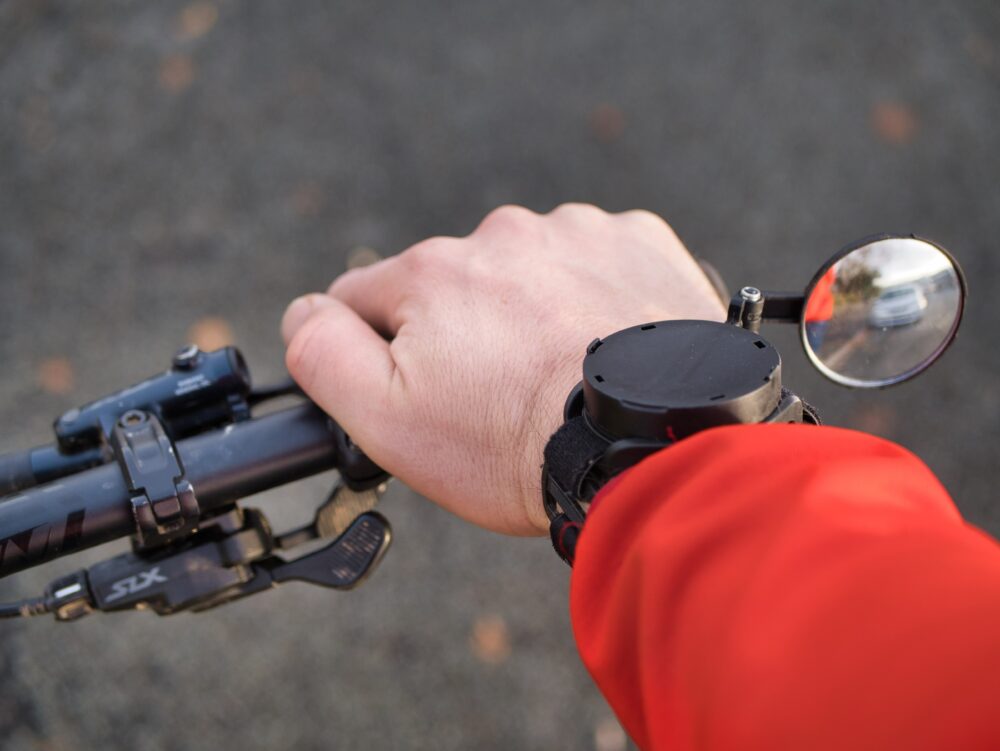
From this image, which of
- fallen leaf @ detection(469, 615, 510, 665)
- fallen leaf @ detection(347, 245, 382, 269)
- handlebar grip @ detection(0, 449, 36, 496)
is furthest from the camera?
fallen leaf @ detection(347, 245, 382, 269)

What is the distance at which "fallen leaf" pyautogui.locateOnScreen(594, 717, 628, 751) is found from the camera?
9.37 feet

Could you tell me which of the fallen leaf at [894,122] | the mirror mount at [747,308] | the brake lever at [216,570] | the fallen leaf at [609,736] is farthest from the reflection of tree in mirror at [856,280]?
the fallen leaf at [894,122]

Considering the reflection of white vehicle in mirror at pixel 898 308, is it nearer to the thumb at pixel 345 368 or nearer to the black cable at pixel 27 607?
the thumb at pixel 345 368

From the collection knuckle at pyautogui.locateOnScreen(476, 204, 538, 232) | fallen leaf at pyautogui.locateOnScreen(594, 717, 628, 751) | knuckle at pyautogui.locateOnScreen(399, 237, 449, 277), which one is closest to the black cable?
knuckle at pyautogui.locateOnScreen(399, 237, 449, 277)

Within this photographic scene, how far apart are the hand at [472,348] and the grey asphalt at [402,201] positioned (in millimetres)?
A: 1664

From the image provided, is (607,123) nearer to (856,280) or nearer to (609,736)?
(609,736)

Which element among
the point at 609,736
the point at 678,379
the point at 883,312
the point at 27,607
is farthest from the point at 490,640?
the point at 678,379

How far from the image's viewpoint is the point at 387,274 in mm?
1694

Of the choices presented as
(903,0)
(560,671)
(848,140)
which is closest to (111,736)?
(560,671)

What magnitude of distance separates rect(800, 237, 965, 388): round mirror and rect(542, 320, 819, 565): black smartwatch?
284 mm

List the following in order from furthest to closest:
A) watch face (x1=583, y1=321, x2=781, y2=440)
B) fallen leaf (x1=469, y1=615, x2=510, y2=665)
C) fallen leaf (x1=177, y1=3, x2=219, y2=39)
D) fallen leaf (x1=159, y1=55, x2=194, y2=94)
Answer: fallen leaf (x1=177, y1=3, x2=219, y2=39), fallen leaf (x1=159, y1=55, x2=194, y2=94), fallen leaf (x1=469, y1=615, x2=510, y2=665), watch face (x1=583, y1=321, x2=781, y2=440)

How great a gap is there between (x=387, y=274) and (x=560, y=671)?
183cm

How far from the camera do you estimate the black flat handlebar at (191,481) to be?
1288 mm

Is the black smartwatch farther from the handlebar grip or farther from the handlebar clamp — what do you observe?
the handlebar grip
